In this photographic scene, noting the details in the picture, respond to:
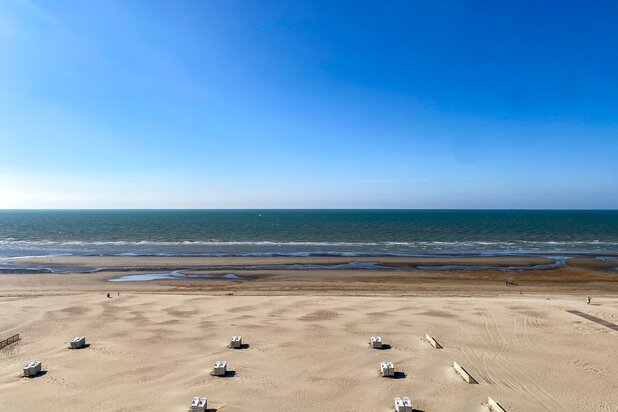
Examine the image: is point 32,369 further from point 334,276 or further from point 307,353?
point 334,276

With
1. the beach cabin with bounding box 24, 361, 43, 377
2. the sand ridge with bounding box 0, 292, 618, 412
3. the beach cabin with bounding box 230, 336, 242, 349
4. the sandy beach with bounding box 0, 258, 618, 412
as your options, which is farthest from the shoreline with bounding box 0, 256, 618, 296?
the beach cabin with bounding box 24, 361, 43, 377

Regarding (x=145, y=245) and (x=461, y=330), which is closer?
(x=461, y=330)

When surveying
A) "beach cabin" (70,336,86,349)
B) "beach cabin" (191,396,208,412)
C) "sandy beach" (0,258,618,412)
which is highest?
"beach cabin" (191,396,208,412)

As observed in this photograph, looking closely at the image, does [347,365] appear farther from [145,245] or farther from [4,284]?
[145,245]

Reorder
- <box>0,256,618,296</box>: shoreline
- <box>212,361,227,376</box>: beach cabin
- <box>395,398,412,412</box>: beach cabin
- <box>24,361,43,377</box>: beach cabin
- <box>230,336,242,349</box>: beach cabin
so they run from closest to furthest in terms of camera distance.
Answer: <box>395,398,412,412</box>: beach cabin < <box>24,361,43,377</box>: beach cabin < <box>212,361,227,376</box>: beach cabin < <box>230,336,242,349</box>: beach cabin < <box>0,256,618,296</box>: shoreline

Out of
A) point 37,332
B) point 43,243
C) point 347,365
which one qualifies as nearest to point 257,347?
point 347,365

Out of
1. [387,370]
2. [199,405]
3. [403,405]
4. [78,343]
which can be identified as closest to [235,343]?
[199,405]

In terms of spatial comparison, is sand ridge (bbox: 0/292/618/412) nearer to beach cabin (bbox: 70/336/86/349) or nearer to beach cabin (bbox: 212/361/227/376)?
beach cabin (bbox: 212/361/227/376)
